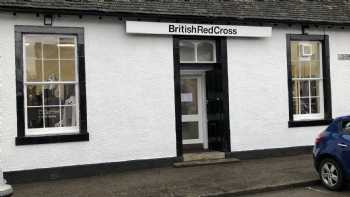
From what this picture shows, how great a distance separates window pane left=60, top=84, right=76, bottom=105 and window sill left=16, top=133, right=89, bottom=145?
0.87m

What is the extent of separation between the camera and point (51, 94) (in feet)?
37.2

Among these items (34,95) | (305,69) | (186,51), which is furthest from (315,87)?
(34,95)

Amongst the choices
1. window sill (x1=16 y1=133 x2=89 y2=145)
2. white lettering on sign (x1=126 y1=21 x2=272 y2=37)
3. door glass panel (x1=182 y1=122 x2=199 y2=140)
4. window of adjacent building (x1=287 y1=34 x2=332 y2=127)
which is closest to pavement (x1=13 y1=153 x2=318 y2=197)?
window sill (x1=16 y1=133 x2=89 y2=145)

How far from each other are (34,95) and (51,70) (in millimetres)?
711

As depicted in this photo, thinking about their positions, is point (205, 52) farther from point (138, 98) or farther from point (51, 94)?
point (51, 94)

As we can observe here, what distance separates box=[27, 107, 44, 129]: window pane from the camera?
11.0 metres

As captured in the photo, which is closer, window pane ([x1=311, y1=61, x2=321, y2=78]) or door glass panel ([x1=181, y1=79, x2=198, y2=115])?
door glass panel ([x1=181, y1=79, x2=198, y2=115])

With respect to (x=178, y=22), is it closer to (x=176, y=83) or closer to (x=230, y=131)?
(x=176, y=83)

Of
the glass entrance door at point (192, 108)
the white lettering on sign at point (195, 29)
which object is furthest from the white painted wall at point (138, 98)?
the glass entrance door at point (192, 108)

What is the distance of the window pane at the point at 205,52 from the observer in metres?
13.1

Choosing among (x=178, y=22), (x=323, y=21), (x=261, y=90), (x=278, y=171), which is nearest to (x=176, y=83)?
(x=178, y=22)

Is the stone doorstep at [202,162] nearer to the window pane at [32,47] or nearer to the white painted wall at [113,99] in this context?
the white painted wall at [113,99]

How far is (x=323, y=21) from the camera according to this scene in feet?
44.9

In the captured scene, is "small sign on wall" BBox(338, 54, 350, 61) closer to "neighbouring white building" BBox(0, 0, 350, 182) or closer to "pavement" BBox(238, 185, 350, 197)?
"neighbouring white building" BBox(0, 0, 350, 182)
